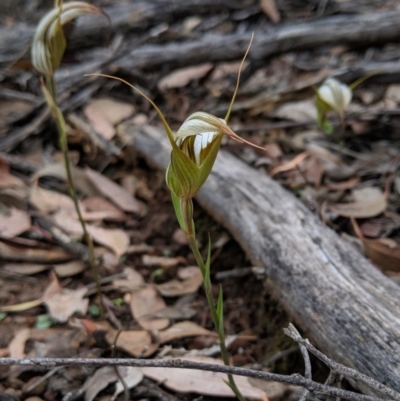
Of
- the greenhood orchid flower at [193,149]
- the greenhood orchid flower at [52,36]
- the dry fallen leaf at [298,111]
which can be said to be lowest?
the dry fallen leaf at [298,111]

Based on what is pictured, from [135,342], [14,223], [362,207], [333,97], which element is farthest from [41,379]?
[333,97]

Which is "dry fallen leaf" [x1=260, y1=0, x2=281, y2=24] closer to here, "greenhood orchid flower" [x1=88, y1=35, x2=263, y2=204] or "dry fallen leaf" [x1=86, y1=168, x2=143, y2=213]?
"dry fallen leaf" [x1=86, y1=168, x2=143, y2=213]

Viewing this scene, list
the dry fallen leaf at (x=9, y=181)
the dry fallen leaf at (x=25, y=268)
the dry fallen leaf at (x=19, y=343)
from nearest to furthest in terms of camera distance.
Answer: the dry fallen leaf at (x=19, y=343)
the dry fallen leaf at (x=25, y=268)
the dry fallen leaf at (x=9, y=181)

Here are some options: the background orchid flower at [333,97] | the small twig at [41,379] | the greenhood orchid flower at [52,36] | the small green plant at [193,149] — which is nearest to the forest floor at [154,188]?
the small twig at [41,379]

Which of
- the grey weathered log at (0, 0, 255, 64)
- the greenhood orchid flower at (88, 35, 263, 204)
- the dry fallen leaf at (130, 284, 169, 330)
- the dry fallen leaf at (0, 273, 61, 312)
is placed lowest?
the dry fallen leaf at (130, 284, 169, 330)

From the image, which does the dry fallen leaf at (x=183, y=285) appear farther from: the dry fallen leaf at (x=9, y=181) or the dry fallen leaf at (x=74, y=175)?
the dry fallen leaf at (x=9, y=181)

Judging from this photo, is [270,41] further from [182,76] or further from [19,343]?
[19,343]

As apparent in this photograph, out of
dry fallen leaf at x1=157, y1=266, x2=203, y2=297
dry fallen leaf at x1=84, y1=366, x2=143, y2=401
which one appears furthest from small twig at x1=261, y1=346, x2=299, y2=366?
dry fallen leaf at x1=157, y1=266, x2=203, y2=297
